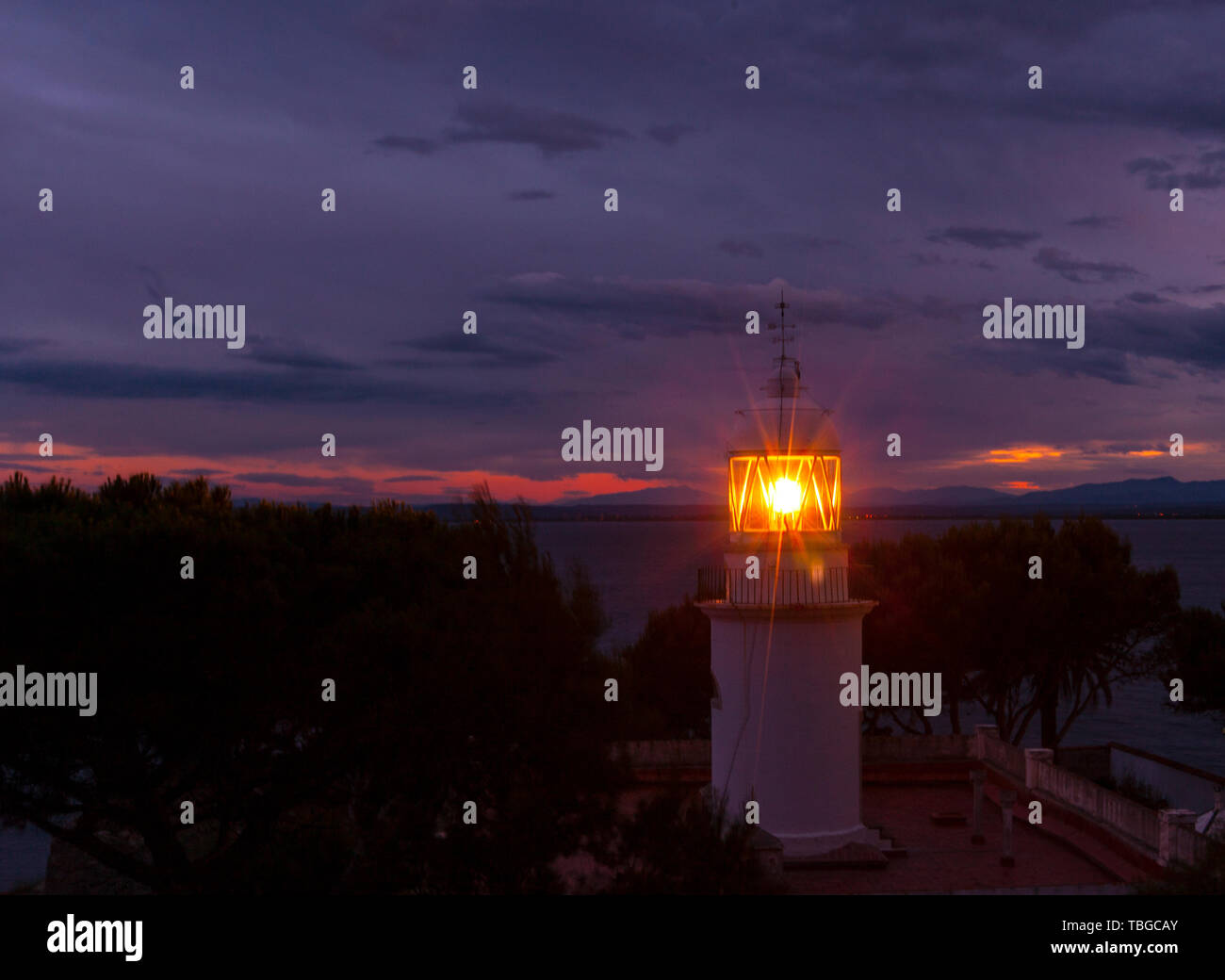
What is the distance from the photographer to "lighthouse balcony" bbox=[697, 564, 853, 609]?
18.3 m

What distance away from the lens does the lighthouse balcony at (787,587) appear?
60.2 ft

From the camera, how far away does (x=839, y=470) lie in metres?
19.4

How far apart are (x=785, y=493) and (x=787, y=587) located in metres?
1.62

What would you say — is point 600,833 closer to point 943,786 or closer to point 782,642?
point 782,642

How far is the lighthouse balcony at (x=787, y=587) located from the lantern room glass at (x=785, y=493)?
0.78 m

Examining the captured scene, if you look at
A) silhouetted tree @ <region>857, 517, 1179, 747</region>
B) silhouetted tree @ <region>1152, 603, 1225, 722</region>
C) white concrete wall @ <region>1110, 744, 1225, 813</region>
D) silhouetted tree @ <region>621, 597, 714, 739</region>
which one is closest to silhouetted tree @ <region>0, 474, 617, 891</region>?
white concrete wall @ <region>1110, 744, 1225, 813</region>

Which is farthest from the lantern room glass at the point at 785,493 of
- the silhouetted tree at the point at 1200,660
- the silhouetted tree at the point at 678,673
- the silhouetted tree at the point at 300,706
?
the silhouetted tree at the point at 678,673

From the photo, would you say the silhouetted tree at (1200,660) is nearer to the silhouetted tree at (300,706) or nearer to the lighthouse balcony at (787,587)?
the lighthouse balcony at (787,587)

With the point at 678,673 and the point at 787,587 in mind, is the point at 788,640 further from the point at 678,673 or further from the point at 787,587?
the point at 678,673

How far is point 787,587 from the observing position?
18375 mm

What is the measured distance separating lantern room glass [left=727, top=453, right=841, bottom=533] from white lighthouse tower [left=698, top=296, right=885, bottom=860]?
0.02 meters

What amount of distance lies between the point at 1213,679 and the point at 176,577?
24636 millimetres

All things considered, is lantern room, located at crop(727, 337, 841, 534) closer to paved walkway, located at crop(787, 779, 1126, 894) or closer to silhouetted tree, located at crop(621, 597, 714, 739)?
paved walkway, located at crop(787, 779, 1126, 894)
